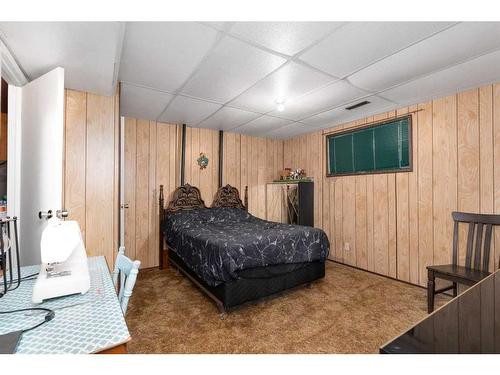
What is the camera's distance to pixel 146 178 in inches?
146

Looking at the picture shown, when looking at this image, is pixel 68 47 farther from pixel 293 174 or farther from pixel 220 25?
pixel 293 174

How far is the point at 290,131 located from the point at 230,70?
7.86 feet

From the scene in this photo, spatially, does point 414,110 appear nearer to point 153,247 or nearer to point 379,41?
point 379,41

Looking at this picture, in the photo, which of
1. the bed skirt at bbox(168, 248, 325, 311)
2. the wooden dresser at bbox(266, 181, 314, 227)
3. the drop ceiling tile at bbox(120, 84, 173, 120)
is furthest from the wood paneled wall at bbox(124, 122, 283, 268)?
the bed skirt at bbox(168, 248, 325, 311)

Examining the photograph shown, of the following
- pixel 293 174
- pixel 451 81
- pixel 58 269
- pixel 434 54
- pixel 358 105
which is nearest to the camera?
pixel 58 269

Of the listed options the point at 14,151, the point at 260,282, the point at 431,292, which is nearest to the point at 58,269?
the point at 14,151

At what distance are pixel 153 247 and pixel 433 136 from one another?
4.17 meters

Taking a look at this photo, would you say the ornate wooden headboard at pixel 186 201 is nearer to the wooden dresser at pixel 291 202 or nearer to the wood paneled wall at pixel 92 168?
the wooden dresser at pixel 291 202

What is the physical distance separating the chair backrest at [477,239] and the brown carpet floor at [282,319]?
57 cm

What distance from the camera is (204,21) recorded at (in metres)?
1.53

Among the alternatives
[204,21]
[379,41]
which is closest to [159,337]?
[204,21]

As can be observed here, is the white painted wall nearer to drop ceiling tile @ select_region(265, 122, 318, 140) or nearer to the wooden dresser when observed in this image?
drop ceiling tile @ select_region(265, 122, 318, 140)

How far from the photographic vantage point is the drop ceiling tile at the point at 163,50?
1.58m

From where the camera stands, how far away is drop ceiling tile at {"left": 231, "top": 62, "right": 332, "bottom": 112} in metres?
2.21
